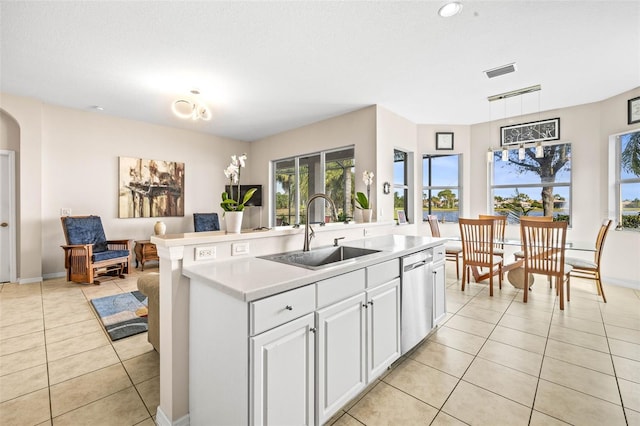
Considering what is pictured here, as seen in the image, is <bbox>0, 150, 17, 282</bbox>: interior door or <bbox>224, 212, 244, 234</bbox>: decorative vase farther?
<bbox>0, 150, 17, 282</bbox>: interior door

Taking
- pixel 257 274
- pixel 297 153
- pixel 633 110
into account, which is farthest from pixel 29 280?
pixel 633 110

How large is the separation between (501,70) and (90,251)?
20.5 ft

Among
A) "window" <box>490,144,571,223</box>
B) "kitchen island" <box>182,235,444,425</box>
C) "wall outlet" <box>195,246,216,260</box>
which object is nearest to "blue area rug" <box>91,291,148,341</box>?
"wall outlet" <box>195,246,216,260</box>

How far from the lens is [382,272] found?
6.34ft

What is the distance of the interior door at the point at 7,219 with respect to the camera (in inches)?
170

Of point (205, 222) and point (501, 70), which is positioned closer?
point (501, 70)

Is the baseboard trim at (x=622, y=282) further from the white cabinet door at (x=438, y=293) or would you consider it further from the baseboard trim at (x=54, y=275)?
the baseboard trim at (x=54, y=275)

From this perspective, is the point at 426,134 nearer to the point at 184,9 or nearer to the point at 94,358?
the point at 184,9

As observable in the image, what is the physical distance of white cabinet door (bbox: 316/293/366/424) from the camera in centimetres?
147

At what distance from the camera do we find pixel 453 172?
581 cm

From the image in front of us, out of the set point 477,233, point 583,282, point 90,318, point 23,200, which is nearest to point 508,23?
→ point 477,233

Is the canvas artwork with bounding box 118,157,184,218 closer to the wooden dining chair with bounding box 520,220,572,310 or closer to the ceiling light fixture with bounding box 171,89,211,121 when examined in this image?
the ceiling light fixture with bounding box 171,89,211,121

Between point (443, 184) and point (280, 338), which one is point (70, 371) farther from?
point (443, 184)

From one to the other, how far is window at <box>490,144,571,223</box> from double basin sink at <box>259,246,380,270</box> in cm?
449
